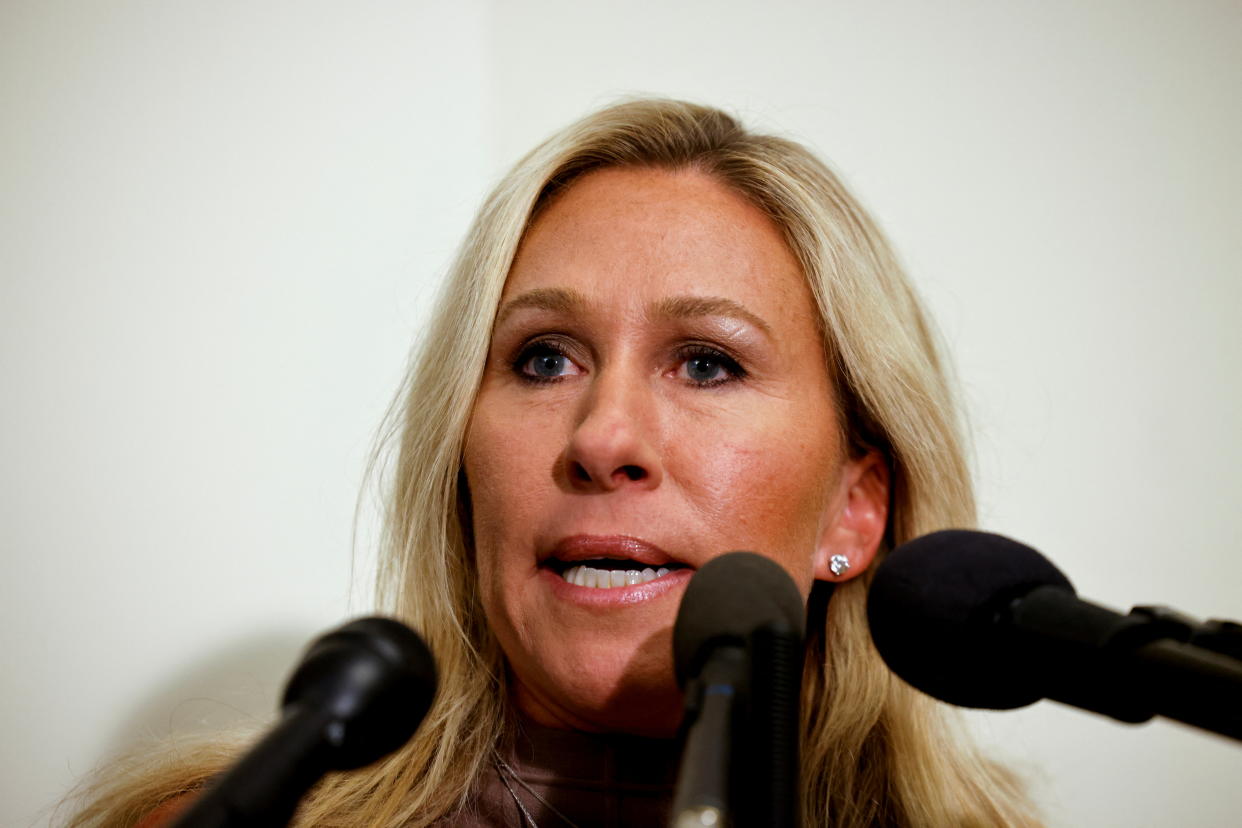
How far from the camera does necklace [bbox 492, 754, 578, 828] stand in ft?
4.74

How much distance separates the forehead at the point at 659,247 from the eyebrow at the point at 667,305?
0.01 metres

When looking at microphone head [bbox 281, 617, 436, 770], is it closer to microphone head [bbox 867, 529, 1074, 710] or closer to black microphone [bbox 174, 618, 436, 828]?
black microphone [bbox 174, 618, 436, 828]

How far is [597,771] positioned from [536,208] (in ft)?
2.89

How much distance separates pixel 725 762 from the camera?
23.6 inches

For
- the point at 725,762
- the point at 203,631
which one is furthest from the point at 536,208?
the point at 725,762

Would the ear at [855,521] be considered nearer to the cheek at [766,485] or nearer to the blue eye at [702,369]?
the cheek at [766,485]

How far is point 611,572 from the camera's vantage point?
4.28ft

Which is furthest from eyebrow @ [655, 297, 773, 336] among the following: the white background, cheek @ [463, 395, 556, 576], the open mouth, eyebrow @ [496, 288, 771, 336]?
the white background

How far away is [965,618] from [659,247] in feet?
2.72

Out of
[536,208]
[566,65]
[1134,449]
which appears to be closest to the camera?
[536,208]

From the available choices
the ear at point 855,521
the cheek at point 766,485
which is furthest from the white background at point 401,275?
the cheek at point 766,485

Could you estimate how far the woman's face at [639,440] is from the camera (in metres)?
1.30

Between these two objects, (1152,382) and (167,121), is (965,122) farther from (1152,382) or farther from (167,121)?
(167,121)

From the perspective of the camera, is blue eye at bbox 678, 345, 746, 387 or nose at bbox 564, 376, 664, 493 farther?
blue eye at bbox 678, 345, 746, 387
